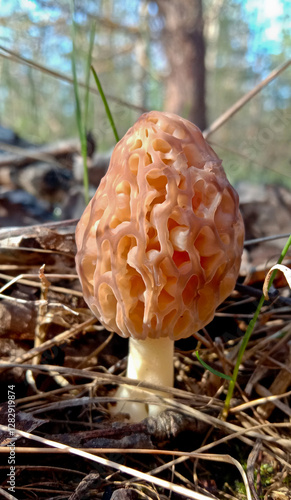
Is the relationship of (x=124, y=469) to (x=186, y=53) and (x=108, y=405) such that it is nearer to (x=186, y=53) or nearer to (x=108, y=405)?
(x=108, y=405)

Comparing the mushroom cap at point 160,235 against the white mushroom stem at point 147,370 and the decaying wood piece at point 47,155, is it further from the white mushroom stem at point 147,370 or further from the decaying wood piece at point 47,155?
the decaying wood piece at point 47,155

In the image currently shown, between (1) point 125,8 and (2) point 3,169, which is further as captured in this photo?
(1) point 125,8

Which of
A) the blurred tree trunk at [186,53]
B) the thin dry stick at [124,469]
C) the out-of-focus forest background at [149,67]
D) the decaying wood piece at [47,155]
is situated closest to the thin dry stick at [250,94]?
the out-of-focus forest background at [149,67]

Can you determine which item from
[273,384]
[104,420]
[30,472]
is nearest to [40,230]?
[104,420]

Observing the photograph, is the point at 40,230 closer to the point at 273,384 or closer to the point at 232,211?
the point at 232,211

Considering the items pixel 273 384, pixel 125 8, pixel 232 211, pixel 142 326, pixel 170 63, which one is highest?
pixel 125 8

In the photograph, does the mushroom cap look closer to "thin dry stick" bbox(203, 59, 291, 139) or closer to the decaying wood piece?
"thin dry stick" bbox(203, 59, 291, 139)

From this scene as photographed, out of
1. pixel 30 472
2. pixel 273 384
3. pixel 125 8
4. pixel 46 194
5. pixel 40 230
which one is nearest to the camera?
pixel 30 472

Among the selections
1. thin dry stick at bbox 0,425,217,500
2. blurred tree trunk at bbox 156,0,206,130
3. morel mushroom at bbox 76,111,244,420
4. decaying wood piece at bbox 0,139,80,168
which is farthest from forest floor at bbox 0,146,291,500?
blurred tree trunk at bbox 156,0,206,130
